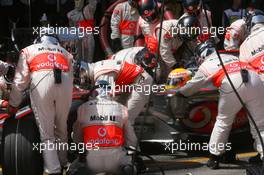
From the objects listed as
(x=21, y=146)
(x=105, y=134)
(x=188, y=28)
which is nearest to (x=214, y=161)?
(x=105, y=134)

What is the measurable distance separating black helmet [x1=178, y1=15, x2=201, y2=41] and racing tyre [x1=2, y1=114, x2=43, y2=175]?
3524 mm

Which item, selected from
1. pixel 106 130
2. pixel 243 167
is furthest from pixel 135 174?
pixel 243 167

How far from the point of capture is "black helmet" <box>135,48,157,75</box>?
902cm

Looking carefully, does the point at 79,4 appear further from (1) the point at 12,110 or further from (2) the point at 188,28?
(1) the point at 12,110

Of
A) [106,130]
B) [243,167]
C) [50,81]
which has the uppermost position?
[50,81]

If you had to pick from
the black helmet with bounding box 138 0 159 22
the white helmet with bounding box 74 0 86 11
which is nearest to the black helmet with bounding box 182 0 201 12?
the black helmet with bounding box 138 0 159 22

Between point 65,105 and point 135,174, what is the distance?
1.03 meters

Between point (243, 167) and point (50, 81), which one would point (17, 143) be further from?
point (243, 167)

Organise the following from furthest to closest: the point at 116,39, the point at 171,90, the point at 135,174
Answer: the point at 116,39
the point at 171,90
the point at 135,174

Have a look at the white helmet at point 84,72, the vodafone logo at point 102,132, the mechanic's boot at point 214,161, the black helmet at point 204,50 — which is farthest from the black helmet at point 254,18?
the vodafone logo at point 102,132

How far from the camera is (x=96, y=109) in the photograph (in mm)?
7371

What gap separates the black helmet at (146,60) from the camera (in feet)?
29.6

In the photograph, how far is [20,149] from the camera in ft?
23.6

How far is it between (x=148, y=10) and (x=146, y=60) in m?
2.11
